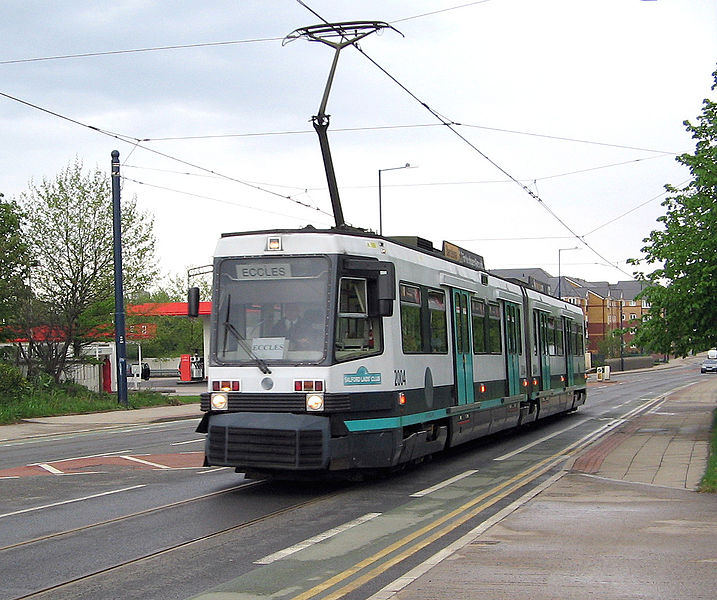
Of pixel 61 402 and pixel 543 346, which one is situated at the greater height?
pixel 543 346

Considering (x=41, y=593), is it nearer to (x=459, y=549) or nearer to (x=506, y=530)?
(x=459, y=549)

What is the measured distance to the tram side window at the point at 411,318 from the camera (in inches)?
547

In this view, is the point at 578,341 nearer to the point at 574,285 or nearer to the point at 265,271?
the point at 265,271

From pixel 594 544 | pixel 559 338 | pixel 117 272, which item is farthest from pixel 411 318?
pixel 117 272

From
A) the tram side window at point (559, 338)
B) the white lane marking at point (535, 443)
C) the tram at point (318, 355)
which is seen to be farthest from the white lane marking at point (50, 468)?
the tram side window at point (559, 338)

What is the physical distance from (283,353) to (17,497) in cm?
395

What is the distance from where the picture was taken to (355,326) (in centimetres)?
1284

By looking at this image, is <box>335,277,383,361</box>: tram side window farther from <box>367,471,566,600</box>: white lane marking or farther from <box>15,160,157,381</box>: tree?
<box>15,160,157,381</box>: tree

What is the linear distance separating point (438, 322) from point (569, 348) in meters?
14.7

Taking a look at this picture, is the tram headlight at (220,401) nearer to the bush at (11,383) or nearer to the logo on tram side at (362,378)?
the logo on tram side at (362,378)

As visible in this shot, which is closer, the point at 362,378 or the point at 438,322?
the point at 362,378

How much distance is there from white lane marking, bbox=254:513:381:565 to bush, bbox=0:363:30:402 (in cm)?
2434

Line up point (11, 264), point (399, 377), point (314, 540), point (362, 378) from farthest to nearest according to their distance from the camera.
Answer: point (11, 264), point (399, 377), point (362, 378), point (314, 540)

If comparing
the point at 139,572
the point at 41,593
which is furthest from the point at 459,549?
the point at 41,593
